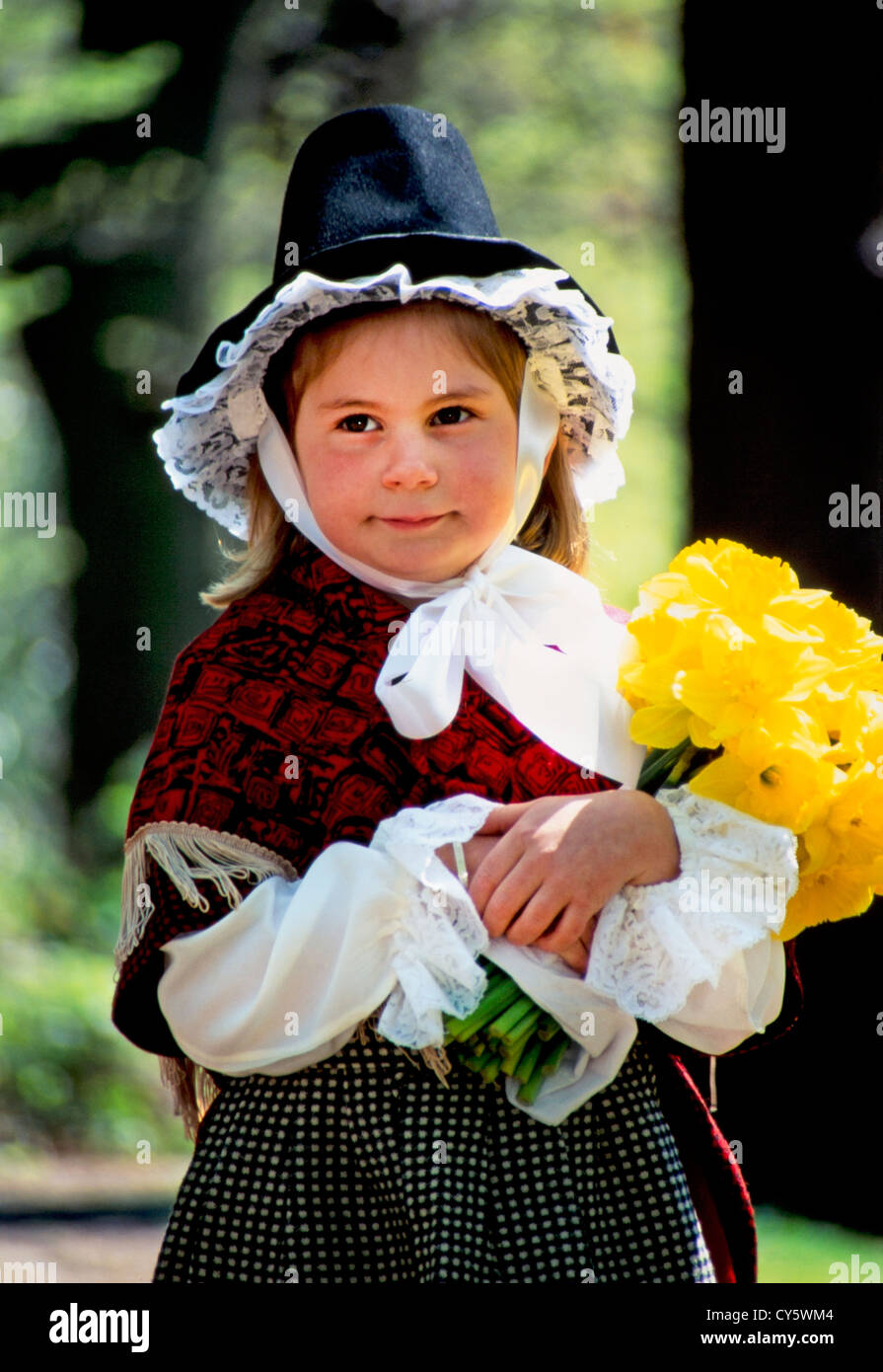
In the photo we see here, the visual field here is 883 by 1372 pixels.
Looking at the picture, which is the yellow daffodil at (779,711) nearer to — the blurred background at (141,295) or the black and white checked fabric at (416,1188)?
the black and white checked fabric at (416,1188)

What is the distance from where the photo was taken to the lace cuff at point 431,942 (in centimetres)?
189

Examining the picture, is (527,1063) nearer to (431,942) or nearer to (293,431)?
(431,942)

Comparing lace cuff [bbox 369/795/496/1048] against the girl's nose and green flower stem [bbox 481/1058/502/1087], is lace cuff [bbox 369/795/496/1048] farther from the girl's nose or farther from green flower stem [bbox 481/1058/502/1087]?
the girl's nose

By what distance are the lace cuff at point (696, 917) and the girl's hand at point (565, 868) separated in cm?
3

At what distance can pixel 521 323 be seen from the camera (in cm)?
229

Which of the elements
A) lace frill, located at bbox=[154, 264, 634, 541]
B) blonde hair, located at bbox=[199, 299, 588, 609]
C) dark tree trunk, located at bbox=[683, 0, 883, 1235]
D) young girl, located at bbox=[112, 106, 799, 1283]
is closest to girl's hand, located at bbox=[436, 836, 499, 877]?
young girl, located at bbox=[112, 106, 799, 1283]

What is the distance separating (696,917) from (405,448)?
2.38 ft

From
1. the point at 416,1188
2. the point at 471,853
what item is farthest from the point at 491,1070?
the point at 471,853

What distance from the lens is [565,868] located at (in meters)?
1.96

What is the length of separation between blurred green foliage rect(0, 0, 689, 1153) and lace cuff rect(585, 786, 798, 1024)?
174 inches

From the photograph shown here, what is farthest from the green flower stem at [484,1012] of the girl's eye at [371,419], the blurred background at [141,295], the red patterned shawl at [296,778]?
the blurred background at [141,295]

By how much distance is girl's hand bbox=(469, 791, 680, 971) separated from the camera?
1.96m

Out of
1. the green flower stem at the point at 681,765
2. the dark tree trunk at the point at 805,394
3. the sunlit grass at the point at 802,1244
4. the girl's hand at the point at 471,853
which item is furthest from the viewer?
the sunlit grass at the point at 802,1244
